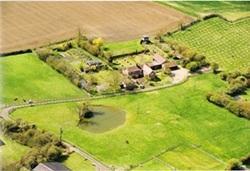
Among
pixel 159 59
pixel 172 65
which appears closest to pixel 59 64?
pixel 159 59

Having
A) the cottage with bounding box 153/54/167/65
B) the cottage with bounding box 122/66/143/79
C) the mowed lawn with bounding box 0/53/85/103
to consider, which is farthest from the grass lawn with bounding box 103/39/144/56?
the mowed lawn with bounding box 0/53/85/103

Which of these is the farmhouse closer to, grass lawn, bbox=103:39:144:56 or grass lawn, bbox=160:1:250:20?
grass lawn, bbox=103:39:144:56

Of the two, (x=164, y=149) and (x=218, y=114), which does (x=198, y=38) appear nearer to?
(x=218, y=114)

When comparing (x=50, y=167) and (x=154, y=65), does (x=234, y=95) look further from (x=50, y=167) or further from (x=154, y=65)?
(x=50, y=167)

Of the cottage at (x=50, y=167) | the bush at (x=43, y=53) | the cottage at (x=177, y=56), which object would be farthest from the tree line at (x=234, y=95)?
the cottage at (x=50, y=167)

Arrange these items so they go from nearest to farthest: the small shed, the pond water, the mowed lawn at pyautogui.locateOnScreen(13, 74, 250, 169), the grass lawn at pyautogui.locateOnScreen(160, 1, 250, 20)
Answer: the mowed lawn at pyautogui.locateOnScreen(13, 74, 250, 169) → the pond water → the small shed → the grass lawn at pyautogui.locateOnScreen(160, 1, 250, 20)

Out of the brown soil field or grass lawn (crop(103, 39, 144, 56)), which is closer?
grass lawn (crop(103, 39, 144, 56))
